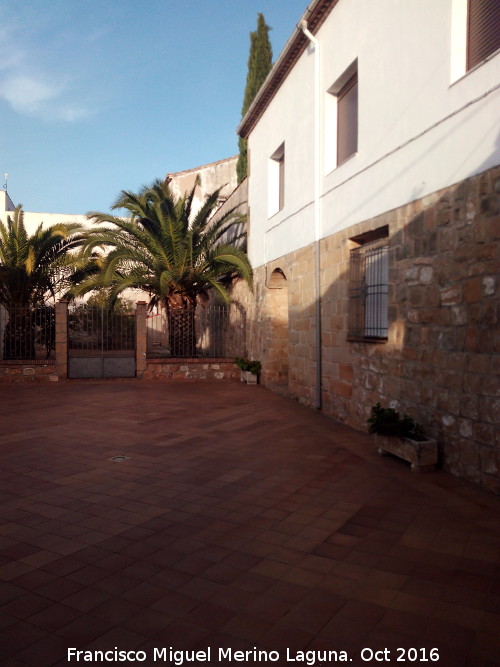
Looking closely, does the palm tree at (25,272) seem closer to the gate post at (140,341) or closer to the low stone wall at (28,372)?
the low stone wall at (28,372)

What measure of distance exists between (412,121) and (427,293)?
203 centimetres

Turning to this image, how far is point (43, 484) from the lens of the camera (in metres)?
5.16

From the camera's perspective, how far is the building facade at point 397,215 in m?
5.00

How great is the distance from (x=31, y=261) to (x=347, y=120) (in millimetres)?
9145

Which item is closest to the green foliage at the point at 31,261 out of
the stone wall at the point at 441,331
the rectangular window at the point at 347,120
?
the rectangular window at the point at 347,120

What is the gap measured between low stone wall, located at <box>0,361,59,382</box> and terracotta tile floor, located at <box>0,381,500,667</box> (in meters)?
6.99

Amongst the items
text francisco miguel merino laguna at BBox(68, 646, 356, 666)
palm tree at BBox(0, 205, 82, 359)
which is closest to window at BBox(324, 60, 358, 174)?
text francisco miguel merino laguna at BBox(68, 646, 356, 666)

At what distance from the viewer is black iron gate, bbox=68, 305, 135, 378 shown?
552 inches

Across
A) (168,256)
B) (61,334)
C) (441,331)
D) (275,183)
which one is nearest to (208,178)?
(168,256)

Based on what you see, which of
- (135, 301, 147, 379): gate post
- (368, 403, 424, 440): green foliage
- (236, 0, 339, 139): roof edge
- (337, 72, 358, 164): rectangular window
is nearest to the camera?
(368, 403, 424, 440): green foliage

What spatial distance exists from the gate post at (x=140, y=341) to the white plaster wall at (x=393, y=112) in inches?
206

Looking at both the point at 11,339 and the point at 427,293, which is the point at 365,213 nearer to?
the point at 427,293

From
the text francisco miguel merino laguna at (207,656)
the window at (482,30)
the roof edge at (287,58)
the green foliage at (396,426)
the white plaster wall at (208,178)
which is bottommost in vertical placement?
the text francisco miguel merino laguna at (207,656)

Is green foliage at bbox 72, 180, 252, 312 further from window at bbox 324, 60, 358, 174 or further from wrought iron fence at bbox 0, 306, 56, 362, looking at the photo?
window at bbox 324, 60, 358, 174
